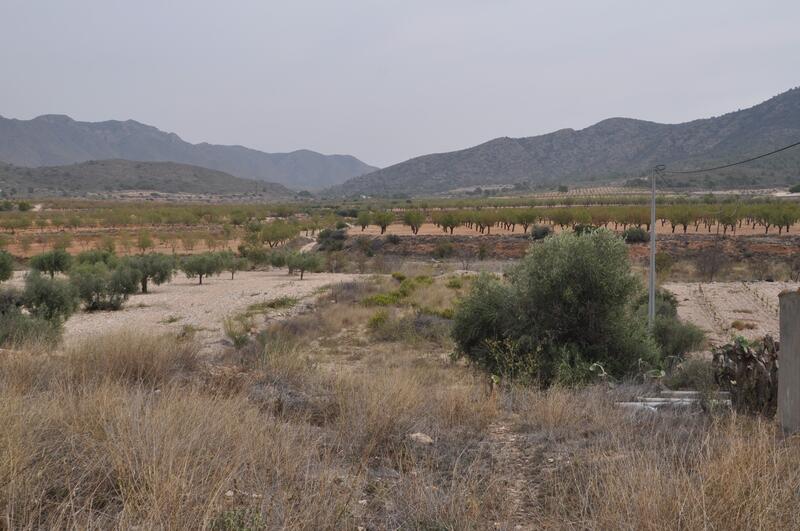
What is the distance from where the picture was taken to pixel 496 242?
5919 centimetres

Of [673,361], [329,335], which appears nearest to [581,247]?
[673,361]

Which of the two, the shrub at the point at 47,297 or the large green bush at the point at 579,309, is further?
the shrub at the point at 47,297

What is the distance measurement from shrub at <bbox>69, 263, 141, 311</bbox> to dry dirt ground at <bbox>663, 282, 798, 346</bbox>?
24141 mm

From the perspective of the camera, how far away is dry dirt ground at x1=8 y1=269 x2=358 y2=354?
2195cm

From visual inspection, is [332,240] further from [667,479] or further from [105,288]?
[667,479]

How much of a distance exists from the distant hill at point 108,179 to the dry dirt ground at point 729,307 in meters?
160

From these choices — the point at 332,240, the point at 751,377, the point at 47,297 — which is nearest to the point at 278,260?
the point at 332,240

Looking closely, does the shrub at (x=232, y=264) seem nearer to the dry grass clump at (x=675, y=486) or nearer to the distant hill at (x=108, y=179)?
the dry grass clump at (x=675, y=486)

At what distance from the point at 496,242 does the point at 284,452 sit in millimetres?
55289

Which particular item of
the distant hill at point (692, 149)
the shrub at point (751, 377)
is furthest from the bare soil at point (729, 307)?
the distant hill at point (692, 149)

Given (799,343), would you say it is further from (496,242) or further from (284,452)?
(496,242)

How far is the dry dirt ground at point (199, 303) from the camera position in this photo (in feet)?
72.0

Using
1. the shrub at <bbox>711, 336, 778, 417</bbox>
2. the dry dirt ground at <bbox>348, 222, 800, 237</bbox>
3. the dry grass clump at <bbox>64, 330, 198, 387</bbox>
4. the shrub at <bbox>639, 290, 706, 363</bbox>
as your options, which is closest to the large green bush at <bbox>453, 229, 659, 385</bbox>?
the shrub at <bbox>711, 336, 778, 417</bbox>

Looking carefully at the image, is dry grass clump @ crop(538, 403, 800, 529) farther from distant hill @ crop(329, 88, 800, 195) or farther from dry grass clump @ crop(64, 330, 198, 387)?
distant hill @ crop(329, 88, 800, 195)
